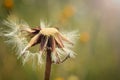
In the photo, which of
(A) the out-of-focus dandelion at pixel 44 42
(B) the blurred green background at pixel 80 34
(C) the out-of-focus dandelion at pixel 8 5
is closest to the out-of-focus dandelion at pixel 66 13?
(B) the blurred green background at pixel 80 34

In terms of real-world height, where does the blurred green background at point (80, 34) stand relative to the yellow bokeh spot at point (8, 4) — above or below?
below

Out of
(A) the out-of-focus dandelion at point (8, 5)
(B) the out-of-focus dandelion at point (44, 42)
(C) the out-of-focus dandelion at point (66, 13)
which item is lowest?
(B) the out-of-focus dandelion at point (44, 42)

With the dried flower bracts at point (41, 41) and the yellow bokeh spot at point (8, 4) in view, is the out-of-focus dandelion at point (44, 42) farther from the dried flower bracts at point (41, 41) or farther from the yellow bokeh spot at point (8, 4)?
the yellow bokeh spot at point (8, 4)

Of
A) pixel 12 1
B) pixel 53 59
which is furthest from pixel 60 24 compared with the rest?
pixel 53 59

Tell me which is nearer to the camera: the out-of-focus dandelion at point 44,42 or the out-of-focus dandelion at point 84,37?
the out-of-focus dandelion at point 44,42

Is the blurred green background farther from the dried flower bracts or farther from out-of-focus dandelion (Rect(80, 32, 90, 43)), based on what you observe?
the dried flower bracts

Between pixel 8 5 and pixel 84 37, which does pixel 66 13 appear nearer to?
pixel 84 37

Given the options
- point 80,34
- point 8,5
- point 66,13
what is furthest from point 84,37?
point 8,5
